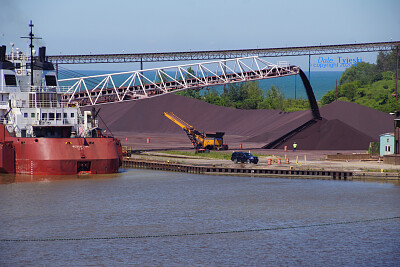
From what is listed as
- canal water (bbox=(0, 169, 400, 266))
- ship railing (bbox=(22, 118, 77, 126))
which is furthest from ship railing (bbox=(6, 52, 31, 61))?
canal water (bbox=(0, 169, 400, 266))

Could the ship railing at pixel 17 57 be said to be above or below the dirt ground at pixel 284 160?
above

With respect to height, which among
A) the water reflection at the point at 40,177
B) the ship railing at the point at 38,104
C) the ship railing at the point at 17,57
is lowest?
the water reflection at the point at 40,177

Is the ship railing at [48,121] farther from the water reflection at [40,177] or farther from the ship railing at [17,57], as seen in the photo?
the ship railing at [17,57]

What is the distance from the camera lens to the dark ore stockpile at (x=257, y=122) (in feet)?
295

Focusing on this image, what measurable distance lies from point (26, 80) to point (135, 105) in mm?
65476

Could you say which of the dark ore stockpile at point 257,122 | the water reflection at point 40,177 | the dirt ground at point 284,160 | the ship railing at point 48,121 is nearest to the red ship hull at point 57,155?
the water reflection at point 40,177

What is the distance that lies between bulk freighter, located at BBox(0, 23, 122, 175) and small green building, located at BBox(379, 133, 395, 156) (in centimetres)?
2928

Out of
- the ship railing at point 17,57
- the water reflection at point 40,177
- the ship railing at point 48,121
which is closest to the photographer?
the water reflection at point 40,177

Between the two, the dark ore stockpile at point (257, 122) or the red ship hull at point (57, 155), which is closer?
the red ship hull at point (57, 155)

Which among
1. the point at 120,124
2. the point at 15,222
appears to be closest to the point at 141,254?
the point at 15,222

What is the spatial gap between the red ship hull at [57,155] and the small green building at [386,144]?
1205 inches

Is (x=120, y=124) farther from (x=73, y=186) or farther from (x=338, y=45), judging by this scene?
(x=73, y=186)

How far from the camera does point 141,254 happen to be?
36.8 metres

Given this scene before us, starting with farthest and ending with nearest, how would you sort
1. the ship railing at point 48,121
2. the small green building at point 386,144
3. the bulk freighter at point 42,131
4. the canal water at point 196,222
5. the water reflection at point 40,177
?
the small green building at point 386,144, the ship railing at point 48,121, the bulk freighter at point 42,131, the water reflection at point 40,177, the canal water at point 196,222
